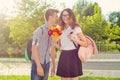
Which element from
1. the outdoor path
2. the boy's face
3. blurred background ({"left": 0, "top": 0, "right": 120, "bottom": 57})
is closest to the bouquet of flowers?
the boy's face

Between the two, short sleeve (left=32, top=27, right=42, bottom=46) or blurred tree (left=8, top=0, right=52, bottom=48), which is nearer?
short sleeve (left=32, top=27, right=42, bottom=46)

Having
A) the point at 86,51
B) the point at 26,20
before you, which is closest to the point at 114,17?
the point at 26,20

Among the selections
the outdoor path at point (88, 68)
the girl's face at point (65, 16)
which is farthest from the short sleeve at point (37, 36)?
the outdoor path at point (88, 68)

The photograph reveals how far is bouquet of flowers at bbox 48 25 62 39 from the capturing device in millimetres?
5816

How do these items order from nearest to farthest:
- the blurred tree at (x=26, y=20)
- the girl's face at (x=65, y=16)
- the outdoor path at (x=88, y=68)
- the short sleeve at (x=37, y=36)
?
the short sleeve at (x=37, y=36) < the girl's face at (x=65, y=16) < the outdoor path at (x=88, y=68) < the blurred tree at (x=26, y=20)

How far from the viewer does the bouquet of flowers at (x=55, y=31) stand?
19.1 feet

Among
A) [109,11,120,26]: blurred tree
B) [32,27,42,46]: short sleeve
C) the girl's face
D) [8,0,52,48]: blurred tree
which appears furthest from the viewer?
[109,11,120,26]: blurred tree

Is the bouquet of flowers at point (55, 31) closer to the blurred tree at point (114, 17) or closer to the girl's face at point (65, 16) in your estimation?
the girl's face at point (65, 16)

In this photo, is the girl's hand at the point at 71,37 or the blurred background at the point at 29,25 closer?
the girl's hand at the point at 71,37

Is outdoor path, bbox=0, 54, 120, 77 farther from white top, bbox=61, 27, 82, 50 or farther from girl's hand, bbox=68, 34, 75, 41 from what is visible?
girl's hand, bbox=68, 34, 75, 41

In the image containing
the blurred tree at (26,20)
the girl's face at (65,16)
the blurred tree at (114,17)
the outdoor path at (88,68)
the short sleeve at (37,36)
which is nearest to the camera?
the short sleeve at (37,36)

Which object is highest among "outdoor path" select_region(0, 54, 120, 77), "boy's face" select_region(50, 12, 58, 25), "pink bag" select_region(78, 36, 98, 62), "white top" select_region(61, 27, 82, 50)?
"boy's face" select_region(50, 12, 58, 25)

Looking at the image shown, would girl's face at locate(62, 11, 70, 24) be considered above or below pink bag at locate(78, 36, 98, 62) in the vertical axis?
above

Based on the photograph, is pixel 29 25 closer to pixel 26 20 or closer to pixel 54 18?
pixel 26 20
